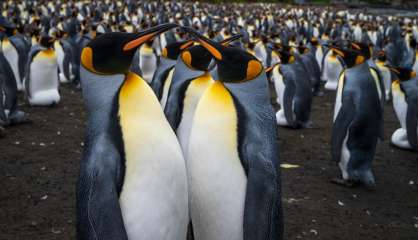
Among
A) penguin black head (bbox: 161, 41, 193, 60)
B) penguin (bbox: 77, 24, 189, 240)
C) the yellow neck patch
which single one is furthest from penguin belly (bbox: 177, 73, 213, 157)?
the yellow neck patch

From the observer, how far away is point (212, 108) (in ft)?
7.88

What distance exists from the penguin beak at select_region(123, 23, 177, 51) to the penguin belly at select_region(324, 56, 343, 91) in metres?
8.93

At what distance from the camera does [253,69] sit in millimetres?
2422

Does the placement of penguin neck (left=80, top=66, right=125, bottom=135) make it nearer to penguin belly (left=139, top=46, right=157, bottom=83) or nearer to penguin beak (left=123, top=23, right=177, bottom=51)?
penguin beak (left=123, top=23, right=177, bottom=51)

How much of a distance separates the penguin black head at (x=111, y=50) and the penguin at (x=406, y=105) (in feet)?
14.8

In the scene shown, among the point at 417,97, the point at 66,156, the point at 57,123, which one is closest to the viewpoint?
the point at 66,156

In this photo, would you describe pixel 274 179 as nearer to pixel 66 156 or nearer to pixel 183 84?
pixel 183 84

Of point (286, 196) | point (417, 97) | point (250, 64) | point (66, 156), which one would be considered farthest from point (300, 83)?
point (250, 64)

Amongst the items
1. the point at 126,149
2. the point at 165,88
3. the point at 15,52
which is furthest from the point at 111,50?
the point at 15,52

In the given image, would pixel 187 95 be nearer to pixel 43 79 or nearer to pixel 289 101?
pixel 289 101

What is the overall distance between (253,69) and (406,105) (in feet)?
14.3

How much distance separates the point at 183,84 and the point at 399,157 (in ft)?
11.8

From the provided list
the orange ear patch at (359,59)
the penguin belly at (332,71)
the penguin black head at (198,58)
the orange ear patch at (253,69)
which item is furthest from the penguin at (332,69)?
the orange ear patch at (253,69)

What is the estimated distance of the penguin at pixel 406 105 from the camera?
575 centimetres
